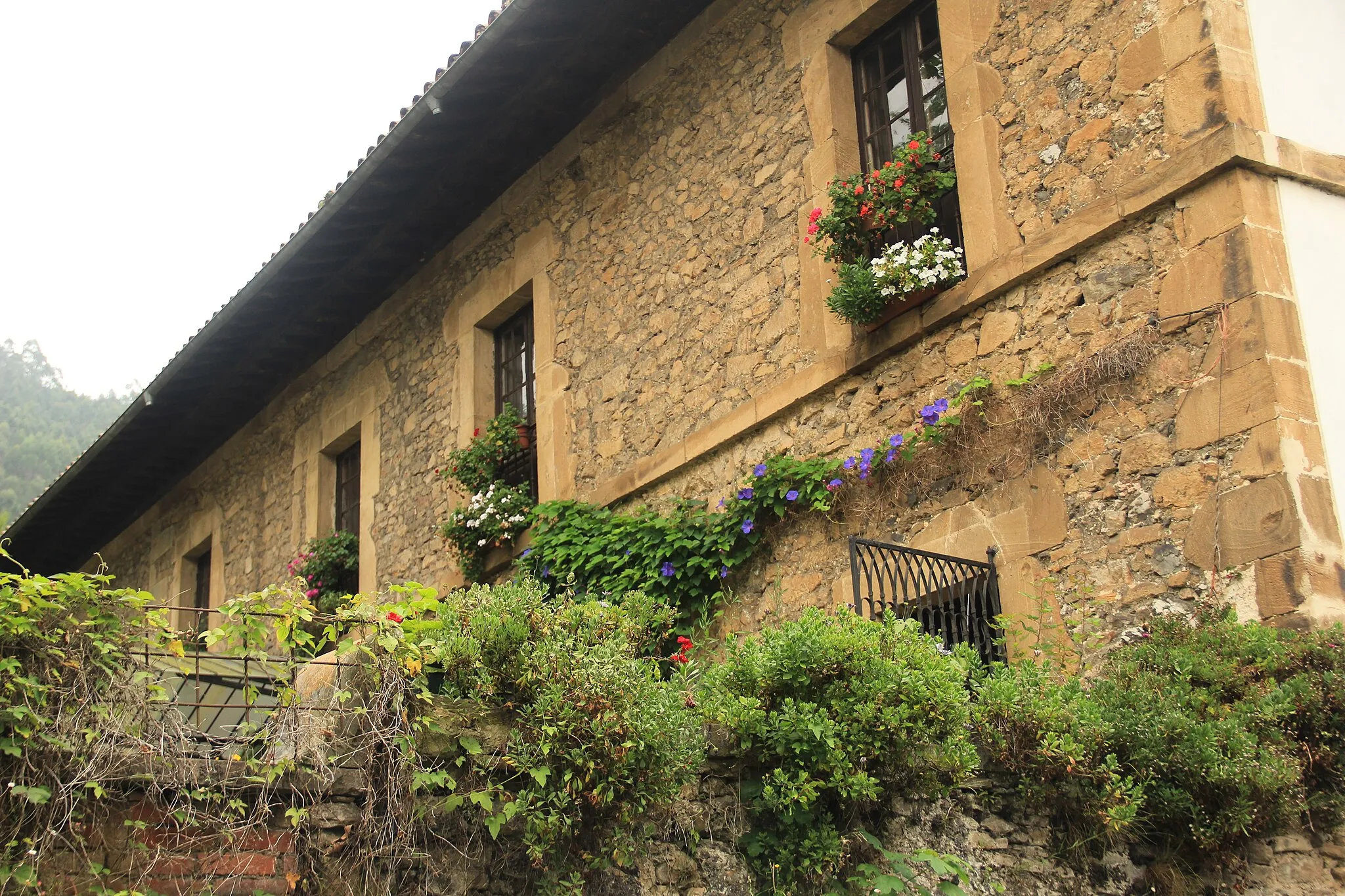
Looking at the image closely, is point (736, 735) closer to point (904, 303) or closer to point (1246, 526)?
point (1246, 526)

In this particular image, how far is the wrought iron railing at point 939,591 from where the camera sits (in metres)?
5.46

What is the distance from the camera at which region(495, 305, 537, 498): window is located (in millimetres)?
9242

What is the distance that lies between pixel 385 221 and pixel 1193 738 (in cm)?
710

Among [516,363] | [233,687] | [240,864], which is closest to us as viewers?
[240,864]

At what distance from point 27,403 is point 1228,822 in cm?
3019

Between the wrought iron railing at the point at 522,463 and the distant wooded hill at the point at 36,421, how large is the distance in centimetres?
1514

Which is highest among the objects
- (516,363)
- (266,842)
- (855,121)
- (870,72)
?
(870,72)

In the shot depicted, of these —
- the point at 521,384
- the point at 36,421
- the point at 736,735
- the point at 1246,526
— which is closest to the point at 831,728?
the point at 736,735

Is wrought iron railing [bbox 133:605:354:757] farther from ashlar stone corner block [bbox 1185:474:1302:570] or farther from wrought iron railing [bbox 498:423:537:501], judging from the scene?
wrought iron railing [bbox 498:423:537:501]

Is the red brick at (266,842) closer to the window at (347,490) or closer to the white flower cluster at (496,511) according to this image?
the white flower cluster at (496,511)

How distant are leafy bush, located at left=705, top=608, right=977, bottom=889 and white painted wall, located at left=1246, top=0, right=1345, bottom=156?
2575mm

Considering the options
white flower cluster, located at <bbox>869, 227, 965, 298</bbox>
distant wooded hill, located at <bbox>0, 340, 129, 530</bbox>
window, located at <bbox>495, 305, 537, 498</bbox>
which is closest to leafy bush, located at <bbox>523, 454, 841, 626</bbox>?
white flower cluster, located at <bbox>869, 227, 965, 298</bbox>

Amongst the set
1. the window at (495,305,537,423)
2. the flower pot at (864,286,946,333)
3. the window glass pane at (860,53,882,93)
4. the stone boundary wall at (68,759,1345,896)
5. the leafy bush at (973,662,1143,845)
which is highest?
the window glass pane at (860,53,882,93)

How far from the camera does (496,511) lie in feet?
29.1
